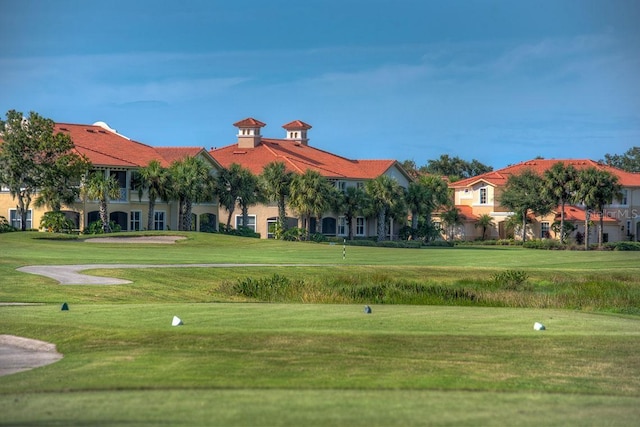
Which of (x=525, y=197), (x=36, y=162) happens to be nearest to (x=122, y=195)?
(x=36, y=162)

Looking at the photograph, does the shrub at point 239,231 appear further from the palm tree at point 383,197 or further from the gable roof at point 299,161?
the palm tree at point 383,197

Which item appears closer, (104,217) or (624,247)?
(104,217)

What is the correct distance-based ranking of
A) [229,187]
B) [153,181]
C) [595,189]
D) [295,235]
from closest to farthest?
1. [153,181]
2. [295,235]
3. [229,187]
4. [595,189]

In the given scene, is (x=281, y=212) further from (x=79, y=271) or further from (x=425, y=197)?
(x=79, y=271)

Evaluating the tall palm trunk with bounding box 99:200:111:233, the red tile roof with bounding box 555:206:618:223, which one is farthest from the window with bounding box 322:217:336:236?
the red tile roof with bounding box 555:206:618:223

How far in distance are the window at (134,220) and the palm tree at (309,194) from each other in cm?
1204

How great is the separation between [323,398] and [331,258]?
42.2m

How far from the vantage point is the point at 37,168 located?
70.8 m

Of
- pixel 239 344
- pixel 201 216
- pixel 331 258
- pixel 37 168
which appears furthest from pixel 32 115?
pixel 239 344

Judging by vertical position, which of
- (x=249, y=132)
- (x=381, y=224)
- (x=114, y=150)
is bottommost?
(x=381, y=224)

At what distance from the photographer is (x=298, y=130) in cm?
10625

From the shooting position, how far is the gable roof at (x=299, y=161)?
299ft

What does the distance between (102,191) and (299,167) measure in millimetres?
22930

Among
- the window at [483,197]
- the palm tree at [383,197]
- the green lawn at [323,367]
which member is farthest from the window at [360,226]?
the green lawn at [323,367]
